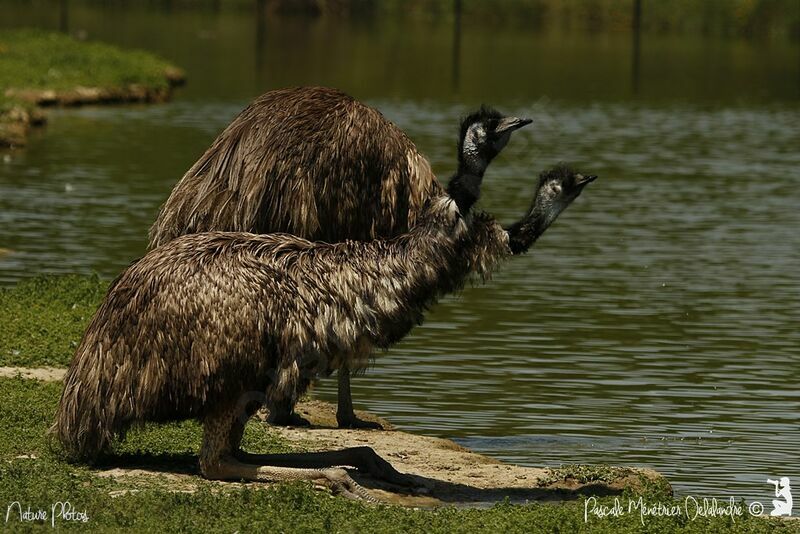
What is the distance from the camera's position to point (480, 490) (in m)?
10.3

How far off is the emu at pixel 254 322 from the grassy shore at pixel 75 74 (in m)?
22.4

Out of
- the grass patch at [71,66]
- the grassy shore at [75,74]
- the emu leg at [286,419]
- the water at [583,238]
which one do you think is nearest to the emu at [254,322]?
the emu leg at [286,419]

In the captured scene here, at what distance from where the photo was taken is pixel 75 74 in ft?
122

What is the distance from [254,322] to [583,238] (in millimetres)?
13040

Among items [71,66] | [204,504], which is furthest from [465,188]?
[71,66]

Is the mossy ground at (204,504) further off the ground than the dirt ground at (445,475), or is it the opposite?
the mossy ground at (204,504)

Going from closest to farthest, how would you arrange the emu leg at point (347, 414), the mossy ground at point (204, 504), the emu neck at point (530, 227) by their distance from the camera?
the mossy ground at point (204, 504) < the emu neck at point (530, 227) < the emu leg at point (347, 414)

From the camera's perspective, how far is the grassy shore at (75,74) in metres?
35.0

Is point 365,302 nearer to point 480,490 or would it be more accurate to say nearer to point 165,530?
point 480,490

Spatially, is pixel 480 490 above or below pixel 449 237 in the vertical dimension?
below

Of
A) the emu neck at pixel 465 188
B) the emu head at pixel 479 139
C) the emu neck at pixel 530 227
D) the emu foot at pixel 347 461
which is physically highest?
the emu head at pixel 479 139

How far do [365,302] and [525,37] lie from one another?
155 ft

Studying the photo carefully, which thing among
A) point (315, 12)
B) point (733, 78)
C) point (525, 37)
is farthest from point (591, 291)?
point (315, 12)

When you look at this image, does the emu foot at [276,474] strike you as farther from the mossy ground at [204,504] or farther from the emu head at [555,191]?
the emu head at [555,191]
